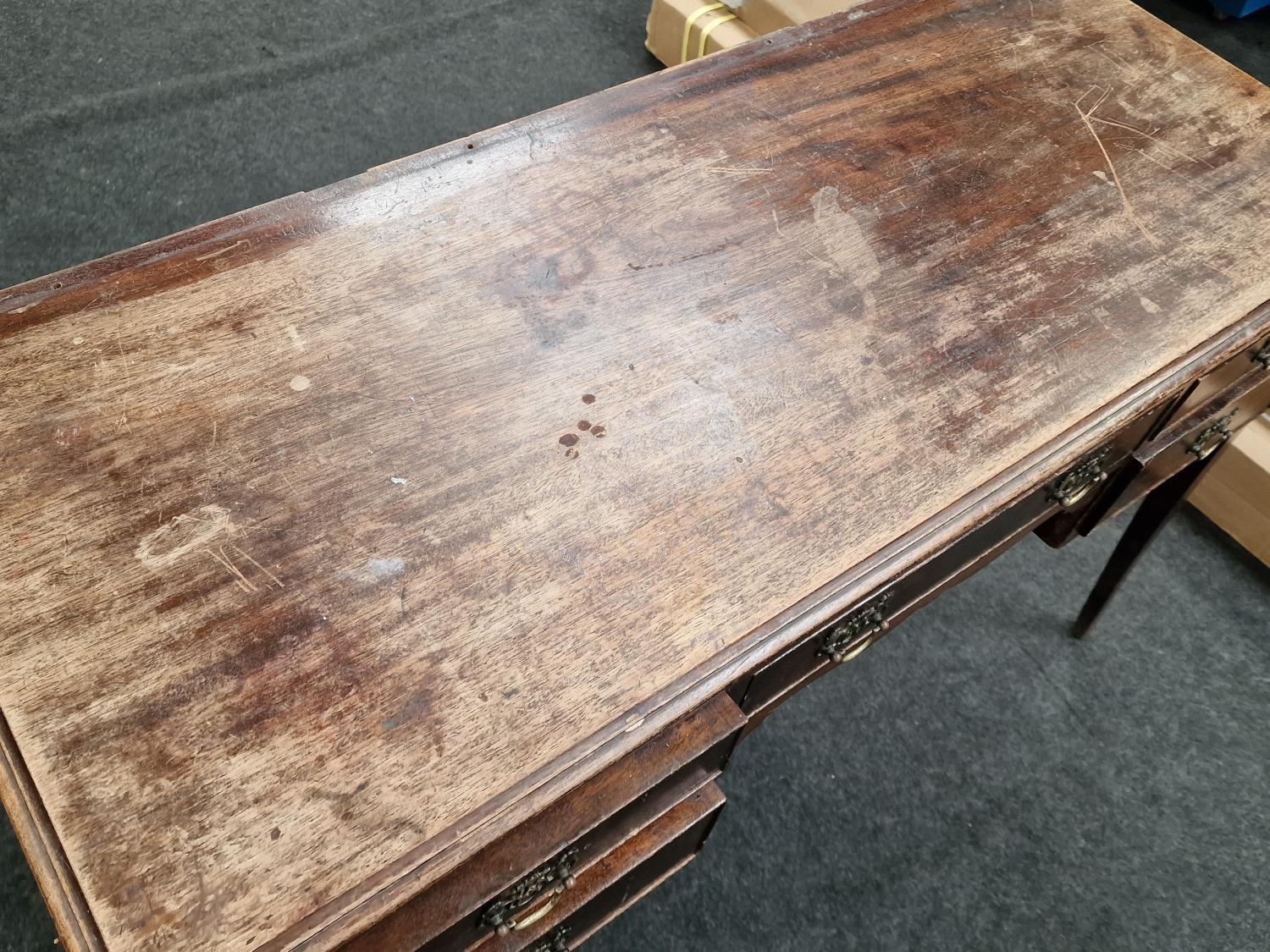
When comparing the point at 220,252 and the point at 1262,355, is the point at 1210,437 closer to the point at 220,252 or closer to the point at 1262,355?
the point at 1262,355

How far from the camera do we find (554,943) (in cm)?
78

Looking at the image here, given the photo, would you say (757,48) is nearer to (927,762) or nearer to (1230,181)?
(1230,181)

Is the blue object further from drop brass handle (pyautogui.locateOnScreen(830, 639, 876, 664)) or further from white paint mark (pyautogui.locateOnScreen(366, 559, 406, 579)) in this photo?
white paint mark (pyautogui.locateOnScreen(366, 559, 406, 579))

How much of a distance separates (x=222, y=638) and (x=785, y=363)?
0.47 metres

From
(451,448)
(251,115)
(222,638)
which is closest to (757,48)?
(451,448)

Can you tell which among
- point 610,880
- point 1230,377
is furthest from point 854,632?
point 1230,377

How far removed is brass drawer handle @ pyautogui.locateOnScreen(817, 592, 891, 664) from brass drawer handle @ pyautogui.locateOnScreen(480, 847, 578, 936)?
25cm

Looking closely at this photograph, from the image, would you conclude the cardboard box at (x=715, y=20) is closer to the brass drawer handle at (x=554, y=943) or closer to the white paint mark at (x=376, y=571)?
the white paint mark at (x=376, y=571)

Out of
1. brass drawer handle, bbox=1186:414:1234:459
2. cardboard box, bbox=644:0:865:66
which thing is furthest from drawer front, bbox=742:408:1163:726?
cardboard box, bbox=644:0:865:66

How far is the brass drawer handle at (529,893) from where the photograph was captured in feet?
2.18

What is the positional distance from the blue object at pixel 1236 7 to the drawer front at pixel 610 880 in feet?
6.26

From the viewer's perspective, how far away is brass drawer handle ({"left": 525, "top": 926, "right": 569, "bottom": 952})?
0.77 m

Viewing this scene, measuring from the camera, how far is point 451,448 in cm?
74

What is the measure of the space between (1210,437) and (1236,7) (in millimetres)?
1303
